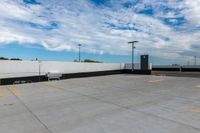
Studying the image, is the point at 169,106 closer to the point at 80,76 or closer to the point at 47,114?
the point at 47,114

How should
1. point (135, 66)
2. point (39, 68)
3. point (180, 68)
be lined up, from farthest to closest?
point (180, 68), point (135, 66), point (39, 68)

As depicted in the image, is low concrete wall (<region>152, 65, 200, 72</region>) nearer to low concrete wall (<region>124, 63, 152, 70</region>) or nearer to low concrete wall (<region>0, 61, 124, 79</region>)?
low concrete wall (<region>124, 63, 152, 70</region>)

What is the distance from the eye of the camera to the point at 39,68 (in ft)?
50.5

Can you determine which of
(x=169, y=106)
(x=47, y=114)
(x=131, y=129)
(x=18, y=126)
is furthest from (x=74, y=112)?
(x=169, y=106)

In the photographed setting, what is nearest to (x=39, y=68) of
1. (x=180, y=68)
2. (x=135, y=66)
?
(x=135, y=66)

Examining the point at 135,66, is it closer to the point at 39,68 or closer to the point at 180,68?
the point at 180,68

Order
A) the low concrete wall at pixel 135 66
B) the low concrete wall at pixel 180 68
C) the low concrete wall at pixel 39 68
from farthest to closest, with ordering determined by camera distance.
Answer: the low concrete wall at pixel 180 68 < the low concrete wall at pixel 135 66 < the low concrete wall at pixel 39 68

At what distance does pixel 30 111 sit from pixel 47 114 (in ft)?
2.55

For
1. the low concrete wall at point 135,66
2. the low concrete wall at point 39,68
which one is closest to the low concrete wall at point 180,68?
the low concrete wall at point 135,66

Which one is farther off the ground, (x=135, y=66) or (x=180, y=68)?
(x=135, y=66)

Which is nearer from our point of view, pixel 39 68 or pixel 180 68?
pixel 39 68

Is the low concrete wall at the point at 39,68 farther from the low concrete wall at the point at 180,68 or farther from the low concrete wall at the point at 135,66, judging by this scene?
the low concrete wall at the point at 180,68

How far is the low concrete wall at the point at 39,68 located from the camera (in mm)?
13613

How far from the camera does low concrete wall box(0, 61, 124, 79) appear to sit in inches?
536
